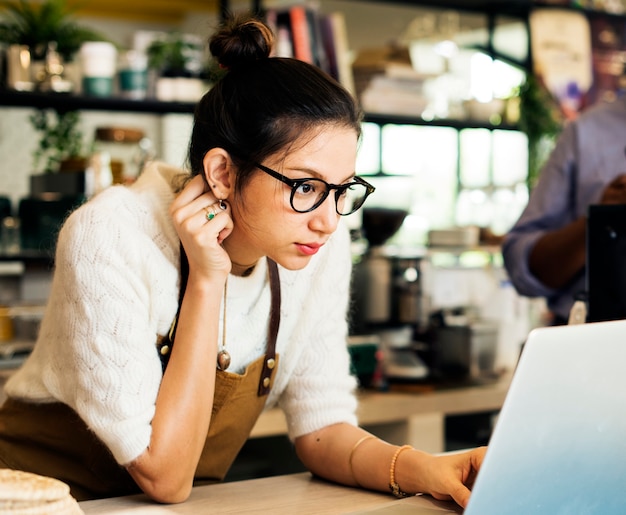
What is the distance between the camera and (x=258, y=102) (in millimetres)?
1295

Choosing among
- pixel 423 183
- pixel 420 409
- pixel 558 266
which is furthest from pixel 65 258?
pixel 423 183

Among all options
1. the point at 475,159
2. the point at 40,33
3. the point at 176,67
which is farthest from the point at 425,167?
the point at 40,33

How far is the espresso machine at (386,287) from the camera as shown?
330cm

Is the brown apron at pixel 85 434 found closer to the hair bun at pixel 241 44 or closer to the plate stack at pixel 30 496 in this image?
the hair bun at pixel 241 44

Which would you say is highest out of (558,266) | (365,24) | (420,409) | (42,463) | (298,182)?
(365,24)

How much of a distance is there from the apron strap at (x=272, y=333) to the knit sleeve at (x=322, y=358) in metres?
0.06

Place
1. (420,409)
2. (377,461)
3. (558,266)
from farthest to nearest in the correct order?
(420,409), (558,266), (377,461)

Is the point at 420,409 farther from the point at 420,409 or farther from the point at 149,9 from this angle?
the point at 149,9

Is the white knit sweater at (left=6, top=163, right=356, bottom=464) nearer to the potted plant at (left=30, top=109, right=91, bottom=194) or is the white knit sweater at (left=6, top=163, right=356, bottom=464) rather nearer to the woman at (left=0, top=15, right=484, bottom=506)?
the woman at (left=0, top=15, right=484, bottom=506)

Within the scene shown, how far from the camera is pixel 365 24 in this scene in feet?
26.0

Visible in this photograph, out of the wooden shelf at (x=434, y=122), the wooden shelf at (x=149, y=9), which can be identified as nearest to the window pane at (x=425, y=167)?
the wooden shelf at (x=149, y=9)

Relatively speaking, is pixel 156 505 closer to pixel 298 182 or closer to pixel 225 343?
pixel 225 343

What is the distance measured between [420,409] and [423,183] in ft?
12.3

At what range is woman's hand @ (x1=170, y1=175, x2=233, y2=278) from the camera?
1.28 m
